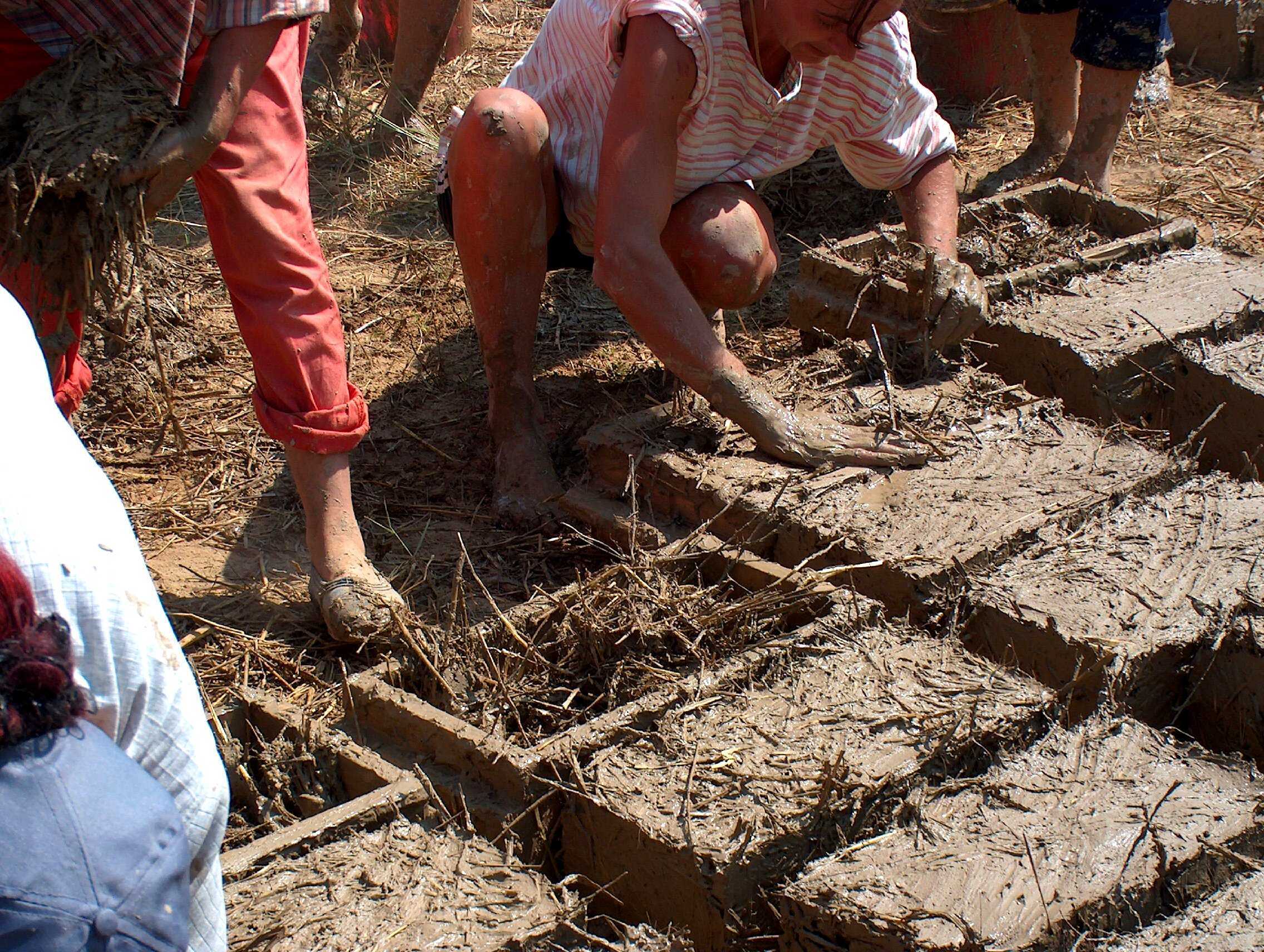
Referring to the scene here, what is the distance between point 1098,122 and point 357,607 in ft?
10.1

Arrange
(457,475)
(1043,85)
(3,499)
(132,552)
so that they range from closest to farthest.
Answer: (3,499) < (132,552) < (457,475) < (1043,85)

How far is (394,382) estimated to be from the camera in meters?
3.68

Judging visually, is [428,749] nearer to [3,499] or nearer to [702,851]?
[702,851]

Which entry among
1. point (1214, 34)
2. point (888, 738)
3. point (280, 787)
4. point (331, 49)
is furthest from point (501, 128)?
point (1214, 34)

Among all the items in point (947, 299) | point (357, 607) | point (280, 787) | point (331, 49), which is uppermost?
point (331, 49)

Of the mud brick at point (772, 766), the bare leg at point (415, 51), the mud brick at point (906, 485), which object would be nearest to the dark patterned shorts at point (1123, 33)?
the mud brick at point (906, 485)

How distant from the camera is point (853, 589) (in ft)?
7.68

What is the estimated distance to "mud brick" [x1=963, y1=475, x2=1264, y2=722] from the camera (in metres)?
2.14

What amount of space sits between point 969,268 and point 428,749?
6.05 ft

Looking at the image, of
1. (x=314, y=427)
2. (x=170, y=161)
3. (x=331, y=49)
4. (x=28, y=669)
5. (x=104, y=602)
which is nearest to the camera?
(x=28, y=669)

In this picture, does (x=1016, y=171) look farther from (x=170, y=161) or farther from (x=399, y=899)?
(x=399, y=899)

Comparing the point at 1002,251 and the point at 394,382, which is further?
the point at 394,382

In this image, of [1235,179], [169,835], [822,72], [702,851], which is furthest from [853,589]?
[1235,179]

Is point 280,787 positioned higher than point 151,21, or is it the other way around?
point 151,21
